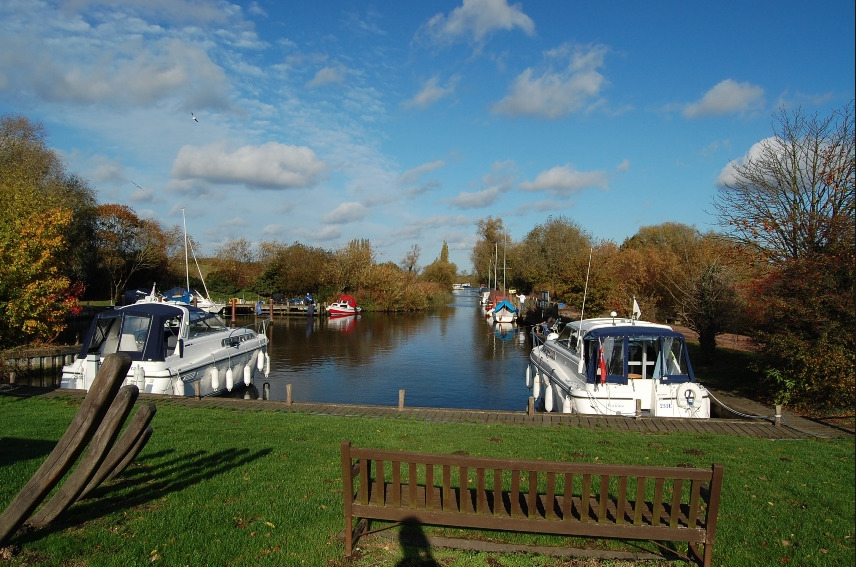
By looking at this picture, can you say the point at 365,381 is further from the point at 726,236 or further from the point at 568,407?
the point at 726,236

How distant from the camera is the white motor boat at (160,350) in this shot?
57.3 ft

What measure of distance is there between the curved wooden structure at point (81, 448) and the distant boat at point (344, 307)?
2276 inches

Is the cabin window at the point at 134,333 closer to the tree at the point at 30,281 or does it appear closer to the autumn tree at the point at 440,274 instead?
the tree at the point at 30,281

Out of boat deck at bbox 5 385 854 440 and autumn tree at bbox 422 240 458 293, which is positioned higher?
autumn tree at bbox 422 240 458 293

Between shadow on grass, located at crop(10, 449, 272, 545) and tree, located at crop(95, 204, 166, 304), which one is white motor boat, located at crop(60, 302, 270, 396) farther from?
tree, located at crop(95, 204, 166, 304)

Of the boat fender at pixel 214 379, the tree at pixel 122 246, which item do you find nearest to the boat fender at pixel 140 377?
the boat fender at pixel 214 379

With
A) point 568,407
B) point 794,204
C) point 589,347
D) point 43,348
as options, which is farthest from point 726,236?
point 43,348

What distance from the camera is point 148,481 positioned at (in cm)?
723

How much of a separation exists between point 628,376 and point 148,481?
12073mm

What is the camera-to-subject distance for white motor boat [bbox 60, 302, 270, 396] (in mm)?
17469

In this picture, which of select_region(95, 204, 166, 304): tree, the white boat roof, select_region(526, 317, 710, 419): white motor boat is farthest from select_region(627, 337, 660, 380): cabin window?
select_region(95, 204, 166, 304): tree

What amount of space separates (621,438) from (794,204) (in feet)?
38.6

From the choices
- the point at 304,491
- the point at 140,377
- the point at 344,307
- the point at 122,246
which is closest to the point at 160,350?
the point at 140,377

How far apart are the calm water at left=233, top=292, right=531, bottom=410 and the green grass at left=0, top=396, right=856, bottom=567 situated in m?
10.1
